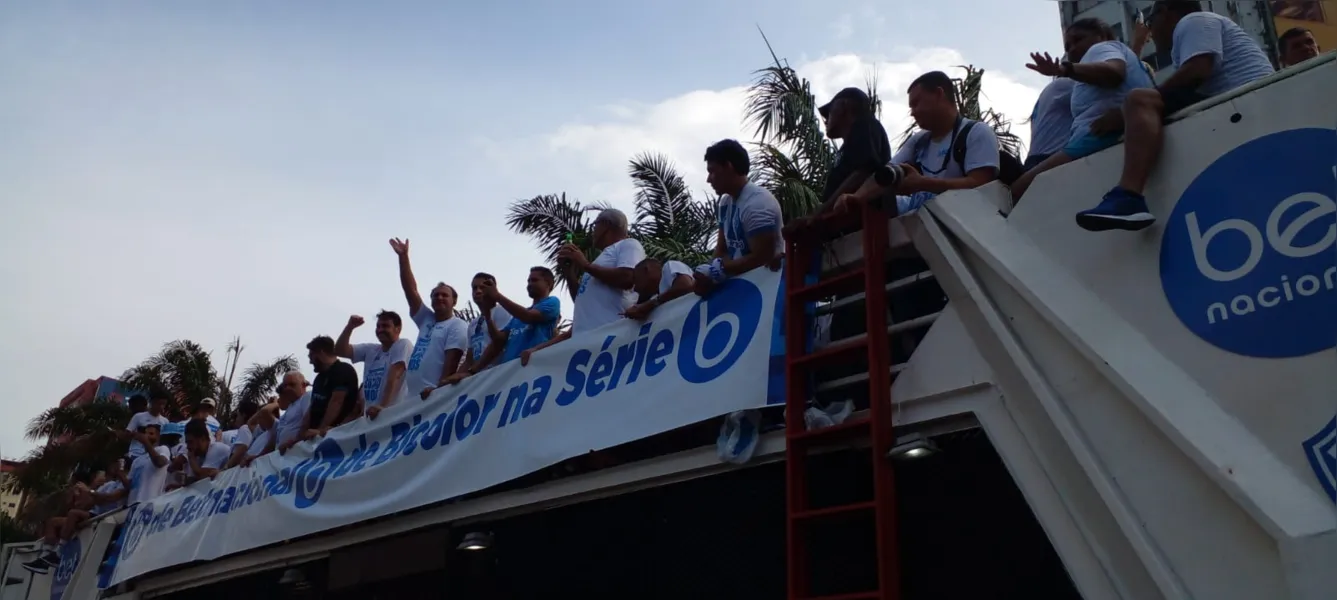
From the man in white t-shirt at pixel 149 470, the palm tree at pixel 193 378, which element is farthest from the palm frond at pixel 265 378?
the man in white t-shirt at pixel 149 470

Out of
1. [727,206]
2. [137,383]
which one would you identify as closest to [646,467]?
[727,206]

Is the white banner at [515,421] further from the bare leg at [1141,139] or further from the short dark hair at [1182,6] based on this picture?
the short dark hair at [1182,6]

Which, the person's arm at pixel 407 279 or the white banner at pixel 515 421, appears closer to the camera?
the white banner at pixel 515 421

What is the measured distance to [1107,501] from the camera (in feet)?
10.4

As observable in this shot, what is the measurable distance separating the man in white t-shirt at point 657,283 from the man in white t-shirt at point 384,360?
252 cm

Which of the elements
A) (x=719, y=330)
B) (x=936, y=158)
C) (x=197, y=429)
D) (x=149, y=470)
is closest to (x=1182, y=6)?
(x=936, y=158)

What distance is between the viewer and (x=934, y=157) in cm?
462

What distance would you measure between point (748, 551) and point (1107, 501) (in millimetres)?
1942

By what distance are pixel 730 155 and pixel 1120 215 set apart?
2.36 m

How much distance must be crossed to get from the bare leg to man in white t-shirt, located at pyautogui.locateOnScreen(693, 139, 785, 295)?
5.12ft

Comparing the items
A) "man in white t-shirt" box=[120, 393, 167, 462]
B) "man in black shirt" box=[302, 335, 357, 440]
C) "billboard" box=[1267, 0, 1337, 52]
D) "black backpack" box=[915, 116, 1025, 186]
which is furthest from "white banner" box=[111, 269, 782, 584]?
"billboard" box=[1267, 0, 1337, 52]

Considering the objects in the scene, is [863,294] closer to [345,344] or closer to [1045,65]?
[1045,65]

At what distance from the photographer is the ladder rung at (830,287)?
4203mm

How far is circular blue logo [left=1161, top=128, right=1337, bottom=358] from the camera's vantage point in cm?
290
